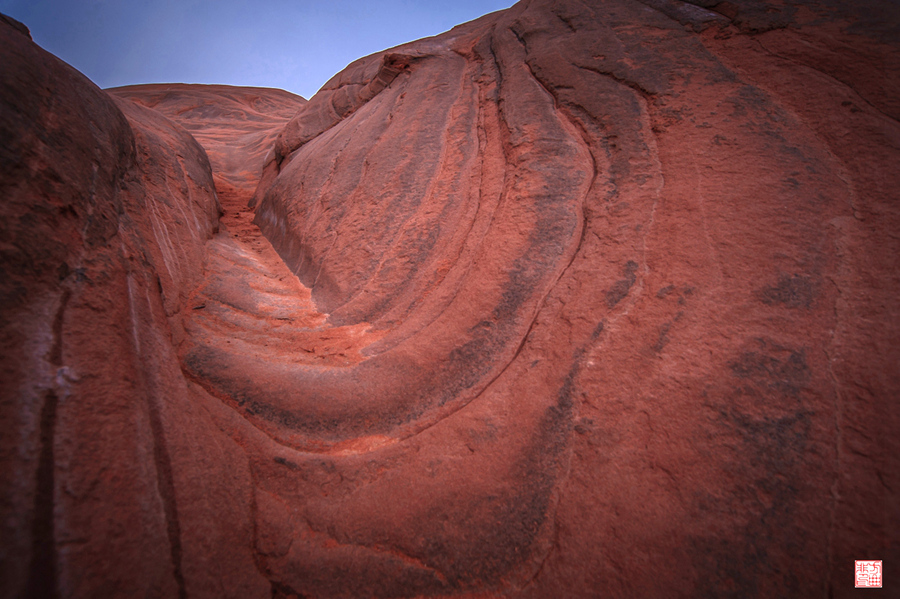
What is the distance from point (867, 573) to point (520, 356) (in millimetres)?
895

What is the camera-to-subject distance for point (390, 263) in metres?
1.81

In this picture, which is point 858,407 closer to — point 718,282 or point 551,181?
point 718,282

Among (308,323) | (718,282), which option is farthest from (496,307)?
(308,323)

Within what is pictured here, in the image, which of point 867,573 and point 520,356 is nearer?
point 867,573

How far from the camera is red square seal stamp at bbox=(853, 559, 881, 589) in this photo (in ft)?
2.39

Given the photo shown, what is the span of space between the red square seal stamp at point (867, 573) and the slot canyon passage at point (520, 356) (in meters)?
0.02

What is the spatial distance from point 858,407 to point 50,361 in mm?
1949

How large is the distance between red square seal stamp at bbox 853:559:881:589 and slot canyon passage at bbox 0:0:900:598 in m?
0.02

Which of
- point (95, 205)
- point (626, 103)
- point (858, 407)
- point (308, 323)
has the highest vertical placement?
point (626, 103)

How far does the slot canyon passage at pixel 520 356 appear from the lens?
80 centimetres

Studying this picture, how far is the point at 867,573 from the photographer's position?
740 mm

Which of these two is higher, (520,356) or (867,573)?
(520,356)

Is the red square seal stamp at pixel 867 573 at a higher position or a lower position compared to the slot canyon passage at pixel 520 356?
lower

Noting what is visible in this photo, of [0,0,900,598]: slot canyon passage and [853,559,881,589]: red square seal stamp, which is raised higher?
[0,0,900,598]: slot canyon passage
